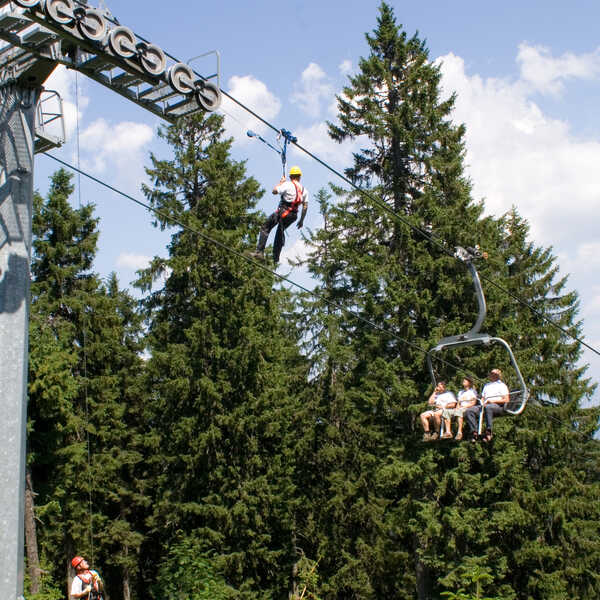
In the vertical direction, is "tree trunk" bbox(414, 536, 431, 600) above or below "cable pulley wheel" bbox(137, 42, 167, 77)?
below

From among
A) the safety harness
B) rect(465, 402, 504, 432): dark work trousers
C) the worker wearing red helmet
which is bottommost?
the worker wearing red helmet

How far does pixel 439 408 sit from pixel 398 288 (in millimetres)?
9067

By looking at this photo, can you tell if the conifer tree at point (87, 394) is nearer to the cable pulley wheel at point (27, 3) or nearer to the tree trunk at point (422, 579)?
the tree trunk at point (422, 579)

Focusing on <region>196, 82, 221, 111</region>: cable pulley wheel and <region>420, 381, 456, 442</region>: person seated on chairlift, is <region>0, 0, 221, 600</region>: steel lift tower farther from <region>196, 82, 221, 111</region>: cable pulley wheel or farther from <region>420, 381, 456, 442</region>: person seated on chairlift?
<region>420, 381, 456, 442</region>: person seated on chairlift

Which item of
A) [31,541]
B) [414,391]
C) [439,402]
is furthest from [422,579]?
[31,541]

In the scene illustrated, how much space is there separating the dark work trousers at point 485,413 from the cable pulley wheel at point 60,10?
8917 mm

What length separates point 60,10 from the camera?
30.0ft

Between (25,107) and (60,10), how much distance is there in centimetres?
134

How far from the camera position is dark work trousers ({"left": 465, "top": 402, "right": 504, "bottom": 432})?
43.4ft

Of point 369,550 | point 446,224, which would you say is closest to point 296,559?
point 369,550

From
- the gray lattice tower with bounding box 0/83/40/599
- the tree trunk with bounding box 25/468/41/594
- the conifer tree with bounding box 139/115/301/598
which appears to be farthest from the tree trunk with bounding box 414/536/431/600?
the gray lattice tower with bounding box 0/83/40/599

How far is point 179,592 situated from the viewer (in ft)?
44.7

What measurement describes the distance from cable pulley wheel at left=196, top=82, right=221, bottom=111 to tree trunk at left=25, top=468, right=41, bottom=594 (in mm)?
15666

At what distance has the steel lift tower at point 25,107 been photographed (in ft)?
28.1
